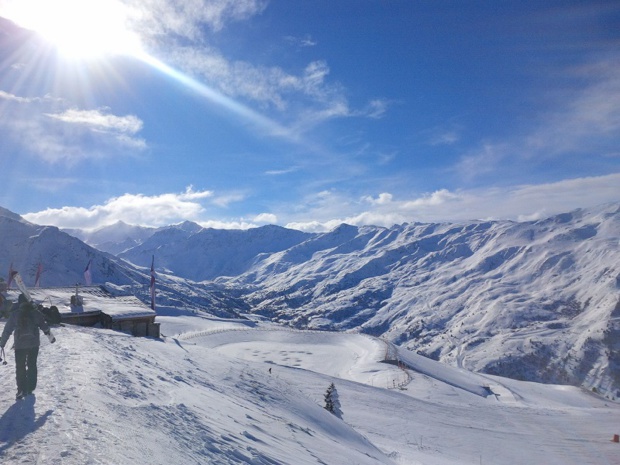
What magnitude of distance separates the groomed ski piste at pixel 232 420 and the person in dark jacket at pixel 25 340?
325 millimetres

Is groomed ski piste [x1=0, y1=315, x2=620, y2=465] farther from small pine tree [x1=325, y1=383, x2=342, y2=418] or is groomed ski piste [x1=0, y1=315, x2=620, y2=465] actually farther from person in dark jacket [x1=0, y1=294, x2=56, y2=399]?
small pine tree [x1=325, y1=383, x2=342, y2=418]

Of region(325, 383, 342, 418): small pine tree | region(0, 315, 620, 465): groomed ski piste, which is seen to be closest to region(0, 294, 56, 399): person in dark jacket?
region(0, 315, 620, 465): groomed ski piste

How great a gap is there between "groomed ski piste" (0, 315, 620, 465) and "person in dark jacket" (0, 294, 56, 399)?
325 millimetres

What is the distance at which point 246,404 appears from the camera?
45.1ft

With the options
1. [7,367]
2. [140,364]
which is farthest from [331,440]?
[7,367]

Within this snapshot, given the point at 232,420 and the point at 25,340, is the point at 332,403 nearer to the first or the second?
the point at 232,420

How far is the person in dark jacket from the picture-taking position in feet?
27.8

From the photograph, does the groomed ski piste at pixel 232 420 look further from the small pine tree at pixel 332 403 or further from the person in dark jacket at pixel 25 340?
the small pine tree at pixel 332 403

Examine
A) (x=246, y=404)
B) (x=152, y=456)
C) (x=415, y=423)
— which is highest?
(x=152, y=456)

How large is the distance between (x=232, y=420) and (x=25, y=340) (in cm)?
515

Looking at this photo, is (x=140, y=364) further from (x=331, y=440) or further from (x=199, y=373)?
(x=331, y=440)

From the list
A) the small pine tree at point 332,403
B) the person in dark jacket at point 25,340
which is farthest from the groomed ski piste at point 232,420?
the small pine tree at point 332,403

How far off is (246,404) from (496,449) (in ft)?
51.6

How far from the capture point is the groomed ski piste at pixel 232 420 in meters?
6.98
